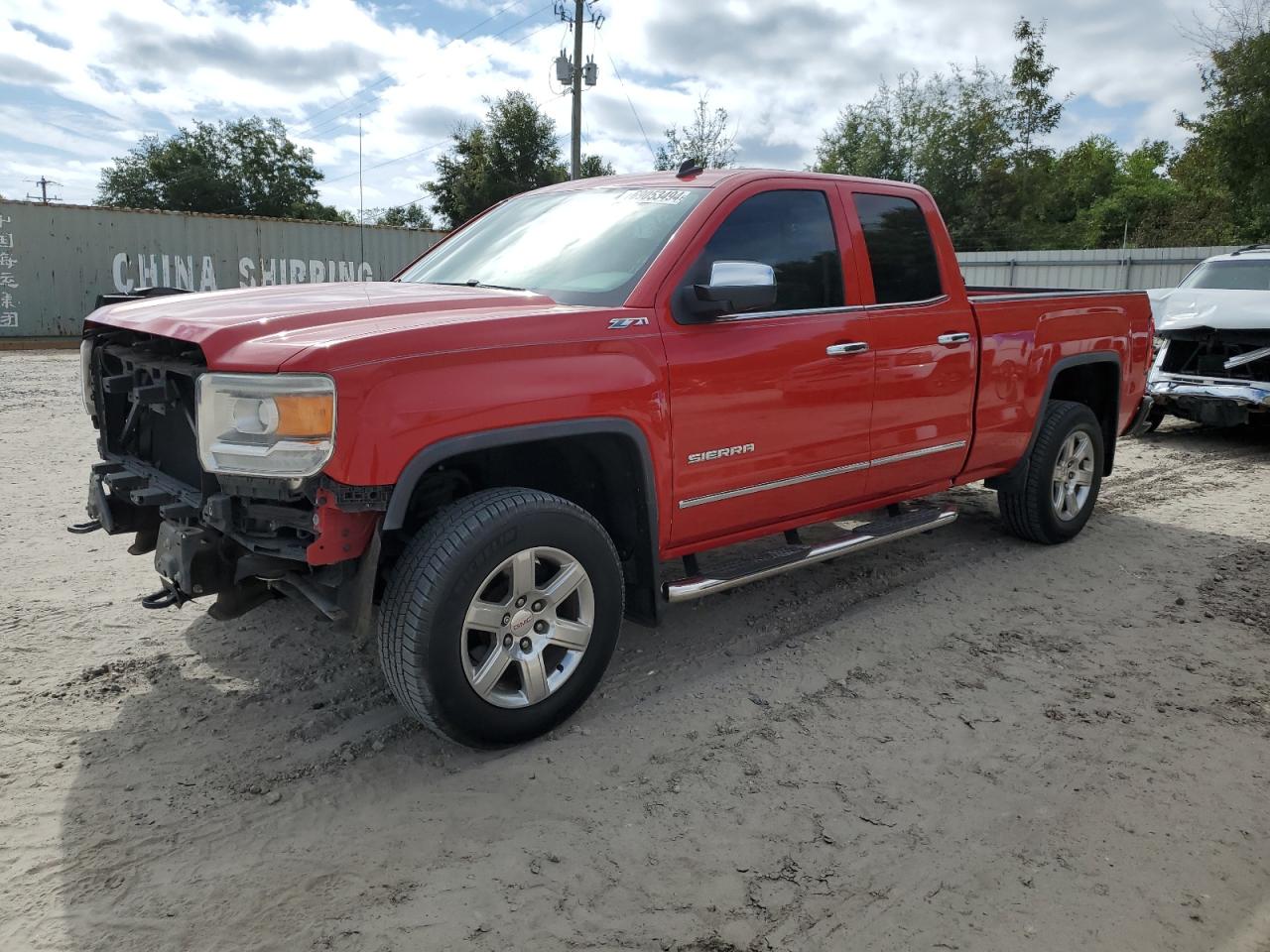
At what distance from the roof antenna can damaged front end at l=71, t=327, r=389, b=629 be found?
2.05 m

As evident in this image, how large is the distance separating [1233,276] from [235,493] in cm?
1037

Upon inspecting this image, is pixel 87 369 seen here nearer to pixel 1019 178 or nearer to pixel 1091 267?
pixel 1091 267

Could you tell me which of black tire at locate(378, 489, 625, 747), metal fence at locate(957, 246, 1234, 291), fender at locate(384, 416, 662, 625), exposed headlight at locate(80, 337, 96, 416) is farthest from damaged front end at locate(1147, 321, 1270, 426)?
metal fence at locate(957, 246, 1234, 291)

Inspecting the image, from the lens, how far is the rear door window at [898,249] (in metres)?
4.38

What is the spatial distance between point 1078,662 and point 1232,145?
1967 centimetres

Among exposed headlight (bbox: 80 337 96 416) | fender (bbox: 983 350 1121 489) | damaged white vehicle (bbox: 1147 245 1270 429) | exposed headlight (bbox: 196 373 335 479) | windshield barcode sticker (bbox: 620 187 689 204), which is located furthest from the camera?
damaged white vehicle (bbox: 1147 245 1270 429)

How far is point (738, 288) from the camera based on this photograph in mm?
3393

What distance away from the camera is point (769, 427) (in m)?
3.79

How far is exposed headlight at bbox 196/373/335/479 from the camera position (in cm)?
270

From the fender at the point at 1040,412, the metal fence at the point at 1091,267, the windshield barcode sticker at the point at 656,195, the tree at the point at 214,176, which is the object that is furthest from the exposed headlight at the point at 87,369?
the tree at the point at 214,176

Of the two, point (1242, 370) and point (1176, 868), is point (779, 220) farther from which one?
point (1242, 370)

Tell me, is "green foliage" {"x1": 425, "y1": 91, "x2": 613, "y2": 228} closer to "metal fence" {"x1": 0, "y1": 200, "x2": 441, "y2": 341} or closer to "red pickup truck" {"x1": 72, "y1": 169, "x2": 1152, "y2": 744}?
"metal fence" {"x1": 0, "y1": 200, "x2": 441, "y2": 341}

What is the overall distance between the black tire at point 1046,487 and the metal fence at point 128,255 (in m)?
16.4

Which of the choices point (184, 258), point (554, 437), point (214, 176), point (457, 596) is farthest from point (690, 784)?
point (214, 176)
